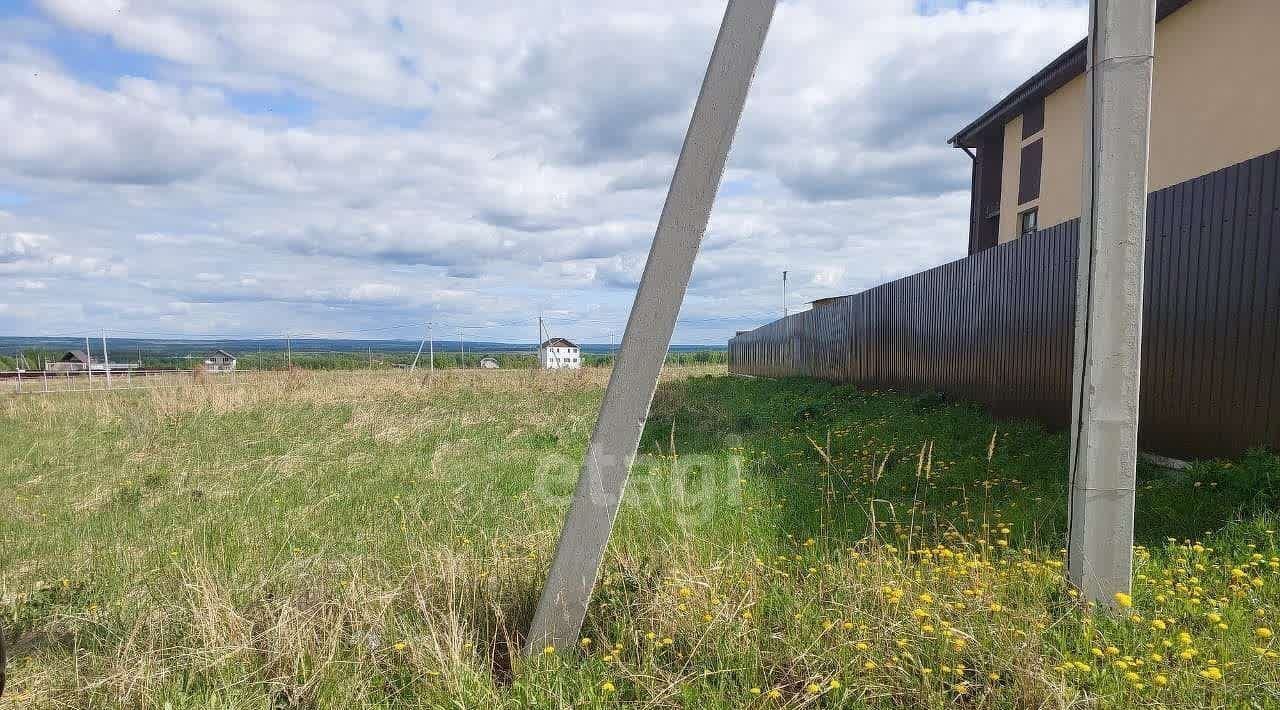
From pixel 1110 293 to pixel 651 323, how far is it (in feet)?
5.52

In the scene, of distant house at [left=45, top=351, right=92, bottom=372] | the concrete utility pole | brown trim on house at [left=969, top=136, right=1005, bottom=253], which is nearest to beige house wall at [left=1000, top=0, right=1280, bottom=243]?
brown trim on house at [left=969, top=136, right=1005, bottom=253]

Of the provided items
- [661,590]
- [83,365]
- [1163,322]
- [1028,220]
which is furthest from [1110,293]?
[83,365]

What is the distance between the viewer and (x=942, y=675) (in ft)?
6.86

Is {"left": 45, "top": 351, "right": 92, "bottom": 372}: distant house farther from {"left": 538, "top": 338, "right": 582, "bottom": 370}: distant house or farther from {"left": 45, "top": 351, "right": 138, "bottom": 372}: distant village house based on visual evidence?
{"left": 538, "top": 338, "right": 582, "bottom": 370}: distant house

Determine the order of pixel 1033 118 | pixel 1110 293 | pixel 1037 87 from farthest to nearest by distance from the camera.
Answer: pixel 1033 118
pixel 1037 87
pixel 1110 293

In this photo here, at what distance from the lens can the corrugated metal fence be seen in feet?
14.9

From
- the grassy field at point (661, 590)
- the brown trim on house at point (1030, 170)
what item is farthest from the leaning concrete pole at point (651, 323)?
the brown trim on house at point (1030, 170)

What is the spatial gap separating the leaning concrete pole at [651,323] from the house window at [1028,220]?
550 inches

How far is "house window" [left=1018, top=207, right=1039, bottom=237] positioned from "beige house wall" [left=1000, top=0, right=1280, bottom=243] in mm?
3607

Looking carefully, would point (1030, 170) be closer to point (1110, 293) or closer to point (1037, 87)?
point (1037, 87)

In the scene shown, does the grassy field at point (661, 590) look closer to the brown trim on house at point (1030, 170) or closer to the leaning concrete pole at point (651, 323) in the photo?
the leaning concrete pole at point (651, 323)

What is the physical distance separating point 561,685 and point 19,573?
373cm

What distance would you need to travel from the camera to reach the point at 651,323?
2.33 metres

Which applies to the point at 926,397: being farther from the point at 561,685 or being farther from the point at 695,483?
the point at 561,685
